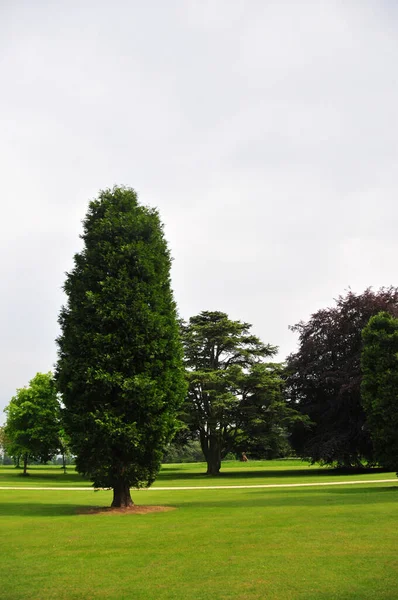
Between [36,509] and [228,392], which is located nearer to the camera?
[36,509]

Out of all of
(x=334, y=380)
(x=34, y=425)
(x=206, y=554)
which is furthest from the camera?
(x=34, y=425)

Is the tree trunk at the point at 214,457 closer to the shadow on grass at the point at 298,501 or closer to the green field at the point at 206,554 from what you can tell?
the shadow on grass at the point at 298,501

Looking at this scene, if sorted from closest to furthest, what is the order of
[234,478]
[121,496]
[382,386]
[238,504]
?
[121,496] → [238,504] → [382,386] → [234,478]

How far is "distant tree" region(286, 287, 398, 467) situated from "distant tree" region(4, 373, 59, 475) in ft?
81.7

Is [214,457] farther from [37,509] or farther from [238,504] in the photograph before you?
[37,509]

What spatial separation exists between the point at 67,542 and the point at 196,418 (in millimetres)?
37628

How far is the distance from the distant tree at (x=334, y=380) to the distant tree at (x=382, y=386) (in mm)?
18278

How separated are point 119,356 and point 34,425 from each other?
4038 cm

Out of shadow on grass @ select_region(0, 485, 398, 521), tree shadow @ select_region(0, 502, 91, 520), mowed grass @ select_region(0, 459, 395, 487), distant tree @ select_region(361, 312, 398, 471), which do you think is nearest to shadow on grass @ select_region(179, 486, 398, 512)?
shadow on grass @ select_region(0, 485, 398, 521)

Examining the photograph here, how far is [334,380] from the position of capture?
4834 cm

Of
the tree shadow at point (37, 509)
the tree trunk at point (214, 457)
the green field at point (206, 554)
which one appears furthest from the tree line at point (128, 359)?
the tree trunk at point (214, 457)

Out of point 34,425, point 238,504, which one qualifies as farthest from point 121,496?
point 34,425

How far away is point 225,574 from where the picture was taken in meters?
9.02

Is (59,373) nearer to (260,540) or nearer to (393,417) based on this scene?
(260,540)
